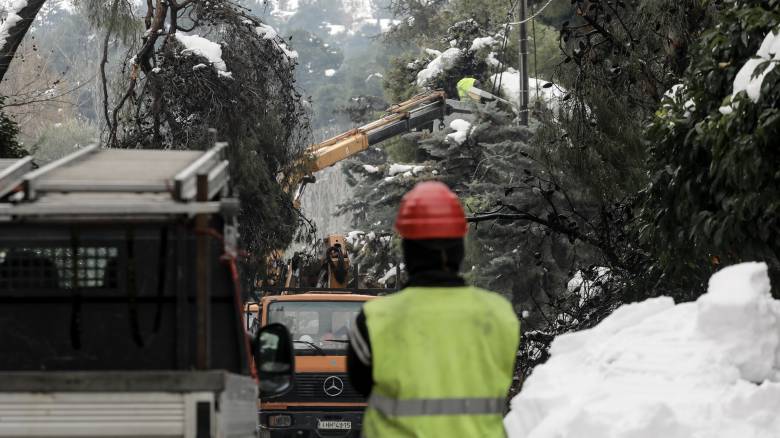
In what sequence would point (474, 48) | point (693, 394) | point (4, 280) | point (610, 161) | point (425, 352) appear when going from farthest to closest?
point (474, 48), point (610, 161), point (693, 394), point (4, 280), point (425, 352)

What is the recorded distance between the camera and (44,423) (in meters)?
5.26

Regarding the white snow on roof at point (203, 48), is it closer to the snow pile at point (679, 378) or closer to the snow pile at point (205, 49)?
the snow pile at point (205, 49)

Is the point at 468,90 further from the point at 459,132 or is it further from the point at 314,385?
the point at 314,385

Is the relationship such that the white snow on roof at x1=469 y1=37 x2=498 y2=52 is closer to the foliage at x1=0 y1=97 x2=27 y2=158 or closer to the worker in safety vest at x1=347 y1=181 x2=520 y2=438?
the foliage at x1=0 y1=97 x2=27 y2=158

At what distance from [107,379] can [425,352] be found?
4.32 feet

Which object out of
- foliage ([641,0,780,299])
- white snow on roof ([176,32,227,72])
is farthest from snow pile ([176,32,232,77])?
foliage ([641,0,780,299])

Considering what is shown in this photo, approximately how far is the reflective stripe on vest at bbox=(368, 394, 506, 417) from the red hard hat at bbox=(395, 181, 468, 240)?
1.61 ft

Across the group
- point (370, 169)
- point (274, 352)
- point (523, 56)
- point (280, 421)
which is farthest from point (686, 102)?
point (370, 169)

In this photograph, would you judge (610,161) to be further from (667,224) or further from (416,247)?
(416,247)

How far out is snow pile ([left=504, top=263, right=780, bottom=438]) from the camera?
7738mm

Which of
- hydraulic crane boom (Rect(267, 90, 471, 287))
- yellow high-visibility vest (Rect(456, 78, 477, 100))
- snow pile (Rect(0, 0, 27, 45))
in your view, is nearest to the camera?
snow pile (Rect(0, 0, 27, 45))

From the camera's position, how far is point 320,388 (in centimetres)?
1691

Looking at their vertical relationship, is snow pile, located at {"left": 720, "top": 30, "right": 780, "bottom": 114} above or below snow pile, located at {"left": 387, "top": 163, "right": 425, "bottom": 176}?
above

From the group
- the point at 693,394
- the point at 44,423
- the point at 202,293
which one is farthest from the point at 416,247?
the point at 693,394
